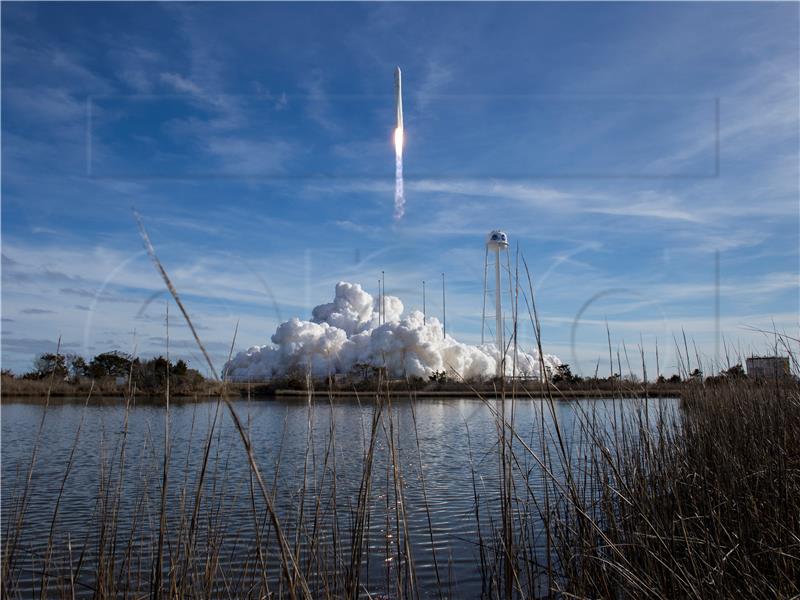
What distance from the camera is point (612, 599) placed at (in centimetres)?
319

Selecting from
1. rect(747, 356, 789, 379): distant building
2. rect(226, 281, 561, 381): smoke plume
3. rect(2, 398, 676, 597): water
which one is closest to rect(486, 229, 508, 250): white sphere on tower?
rect(226, 281, 561, 381): smoke plume

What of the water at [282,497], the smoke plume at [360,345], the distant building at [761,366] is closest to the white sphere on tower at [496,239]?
the smoke plume at [360,345]

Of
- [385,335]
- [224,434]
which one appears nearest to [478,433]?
[224,434]

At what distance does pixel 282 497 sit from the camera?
8.38 metres

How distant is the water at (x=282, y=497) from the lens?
3.44 metres

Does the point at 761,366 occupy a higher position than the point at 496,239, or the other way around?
the point at 496,239

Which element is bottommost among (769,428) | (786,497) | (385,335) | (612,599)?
(612,599)

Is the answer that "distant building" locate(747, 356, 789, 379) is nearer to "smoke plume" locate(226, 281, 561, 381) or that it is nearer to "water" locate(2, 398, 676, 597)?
"water" locate(2, 398, 676, 597)

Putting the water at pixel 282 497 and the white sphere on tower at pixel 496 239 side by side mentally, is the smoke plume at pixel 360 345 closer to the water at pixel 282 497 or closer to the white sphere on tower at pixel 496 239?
the white sphere on tower at pixel 496 239

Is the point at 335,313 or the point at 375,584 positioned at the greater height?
the point at 335,313

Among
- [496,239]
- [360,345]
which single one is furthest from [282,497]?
[360,345]

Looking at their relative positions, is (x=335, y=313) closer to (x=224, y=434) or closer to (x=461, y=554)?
(x=224, y=434)

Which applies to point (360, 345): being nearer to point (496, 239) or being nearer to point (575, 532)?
point (496, 239)

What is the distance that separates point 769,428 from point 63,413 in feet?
75.9
